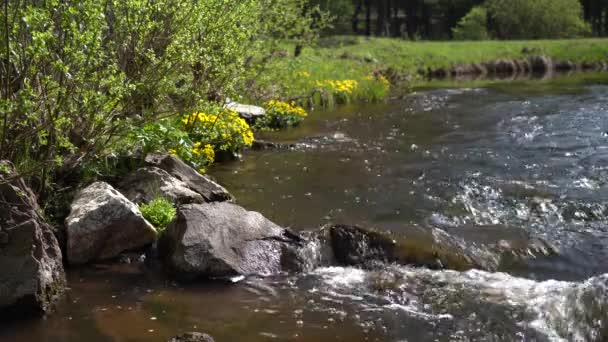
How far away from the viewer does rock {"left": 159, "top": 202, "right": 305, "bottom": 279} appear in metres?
7.25

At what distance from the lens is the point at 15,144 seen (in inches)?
287

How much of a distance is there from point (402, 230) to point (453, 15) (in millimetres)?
73898

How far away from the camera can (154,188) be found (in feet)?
29.0

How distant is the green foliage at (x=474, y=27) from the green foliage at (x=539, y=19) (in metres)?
1.20

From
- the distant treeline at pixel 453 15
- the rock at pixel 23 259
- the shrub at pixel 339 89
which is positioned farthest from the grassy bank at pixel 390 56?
the rock at pixel 23 259

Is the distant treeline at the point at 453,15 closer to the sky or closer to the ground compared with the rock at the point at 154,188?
closer to the sky

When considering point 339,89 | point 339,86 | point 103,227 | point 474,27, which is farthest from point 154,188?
point 474,27

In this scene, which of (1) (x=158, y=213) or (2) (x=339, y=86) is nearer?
(1) (x=158, y=213)

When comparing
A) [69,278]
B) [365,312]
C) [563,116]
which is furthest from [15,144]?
[563,116]

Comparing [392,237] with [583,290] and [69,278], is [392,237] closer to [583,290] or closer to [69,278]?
[583,290]

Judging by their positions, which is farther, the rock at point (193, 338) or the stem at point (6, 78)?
the stem at point (6, 78)

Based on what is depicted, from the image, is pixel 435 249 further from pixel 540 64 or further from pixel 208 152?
pixel 540 64

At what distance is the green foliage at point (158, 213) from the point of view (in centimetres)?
829

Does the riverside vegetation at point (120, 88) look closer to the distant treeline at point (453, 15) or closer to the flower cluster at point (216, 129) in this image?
the flower cluster at point (216, 129)
